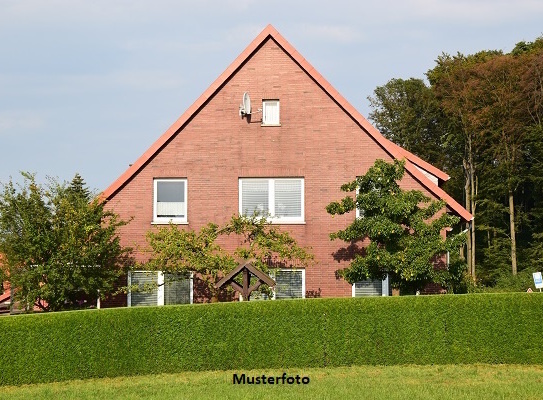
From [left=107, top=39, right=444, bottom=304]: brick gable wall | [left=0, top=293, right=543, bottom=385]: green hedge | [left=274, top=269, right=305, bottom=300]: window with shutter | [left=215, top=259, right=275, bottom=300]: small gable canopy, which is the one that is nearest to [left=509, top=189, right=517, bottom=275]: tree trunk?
[left=107, top=39, right=444, bottom=304]: brick gable wall

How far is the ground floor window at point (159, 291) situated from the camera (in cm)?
2842

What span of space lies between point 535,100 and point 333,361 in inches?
1448

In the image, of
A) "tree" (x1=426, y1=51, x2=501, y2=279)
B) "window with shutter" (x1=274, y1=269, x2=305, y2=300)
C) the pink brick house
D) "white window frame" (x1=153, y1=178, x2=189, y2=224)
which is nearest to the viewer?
"window with shutter" (x1=274, y1=269, x2=305, y2=300)

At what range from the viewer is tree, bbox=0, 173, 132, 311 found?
2561cm

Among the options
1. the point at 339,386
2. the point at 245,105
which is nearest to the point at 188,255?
the point at 245,105

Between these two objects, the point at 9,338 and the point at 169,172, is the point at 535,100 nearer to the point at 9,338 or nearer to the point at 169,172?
the point at 169,172

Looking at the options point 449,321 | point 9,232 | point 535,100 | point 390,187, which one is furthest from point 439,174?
point 535,100

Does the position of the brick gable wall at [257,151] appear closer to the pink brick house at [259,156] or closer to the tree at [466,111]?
the pink brick house at [259,156]

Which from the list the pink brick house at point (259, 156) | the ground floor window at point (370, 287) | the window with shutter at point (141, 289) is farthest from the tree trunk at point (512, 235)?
the window with shutter at point (141, 289)

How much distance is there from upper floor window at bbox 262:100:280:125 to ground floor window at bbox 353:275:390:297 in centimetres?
565

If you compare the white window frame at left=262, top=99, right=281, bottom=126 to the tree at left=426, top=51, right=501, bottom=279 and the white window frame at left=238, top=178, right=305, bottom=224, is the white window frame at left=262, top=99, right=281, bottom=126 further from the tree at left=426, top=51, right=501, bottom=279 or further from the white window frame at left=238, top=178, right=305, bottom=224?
the tree at left=426, top=51, right=501, bottom=279

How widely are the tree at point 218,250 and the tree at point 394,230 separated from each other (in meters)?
1.95

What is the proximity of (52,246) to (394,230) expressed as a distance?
9.47 m

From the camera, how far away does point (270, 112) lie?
2917 cm
